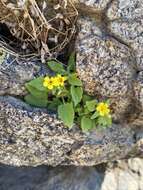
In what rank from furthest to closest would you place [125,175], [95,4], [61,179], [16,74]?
[125,175] → [61,179] → [16,74] → [95,4]

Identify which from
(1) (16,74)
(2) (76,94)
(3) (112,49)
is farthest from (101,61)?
(1) (16,74)

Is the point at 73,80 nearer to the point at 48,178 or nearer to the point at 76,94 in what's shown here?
the point at 76,94

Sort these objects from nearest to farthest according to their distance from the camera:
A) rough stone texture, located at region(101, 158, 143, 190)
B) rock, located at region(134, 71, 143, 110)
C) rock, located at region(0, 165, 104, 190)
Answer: rock, located at region(134, 71, 143, 110)
rock, located at region(0, 165, 104, 190)
rough stone texture, located at region(101, 158, 143, 190)

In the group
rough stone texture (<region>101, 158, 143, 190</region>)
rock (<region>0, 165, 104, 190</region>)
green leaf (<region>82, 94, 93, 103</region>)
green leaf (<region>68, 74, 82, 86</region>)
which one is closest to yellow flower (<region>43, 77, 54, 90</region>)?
green leaf (<region>68, 74, 82, 86</region>)

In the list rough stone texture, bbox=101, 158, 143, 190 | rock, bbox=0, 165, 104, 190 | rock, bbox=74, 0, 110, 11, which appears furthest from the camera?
rough stone texture, bbox=101, 158, 143, 190

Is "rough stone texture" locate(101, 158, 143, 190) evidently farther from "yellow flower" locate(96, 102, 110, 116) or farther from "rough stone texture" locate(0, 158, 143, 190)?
"yellow flower" locate(96, 102, 110, 116)

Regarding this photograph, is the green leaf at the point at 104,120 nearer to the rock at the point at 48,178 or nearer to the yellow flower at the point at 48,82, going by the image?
the yellow flower at the point at 48,82

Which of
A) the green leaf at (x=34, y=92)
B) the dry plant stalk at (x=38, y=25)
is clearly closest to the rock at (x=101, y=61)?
the dry plant stalk at (x=38, y=25)
